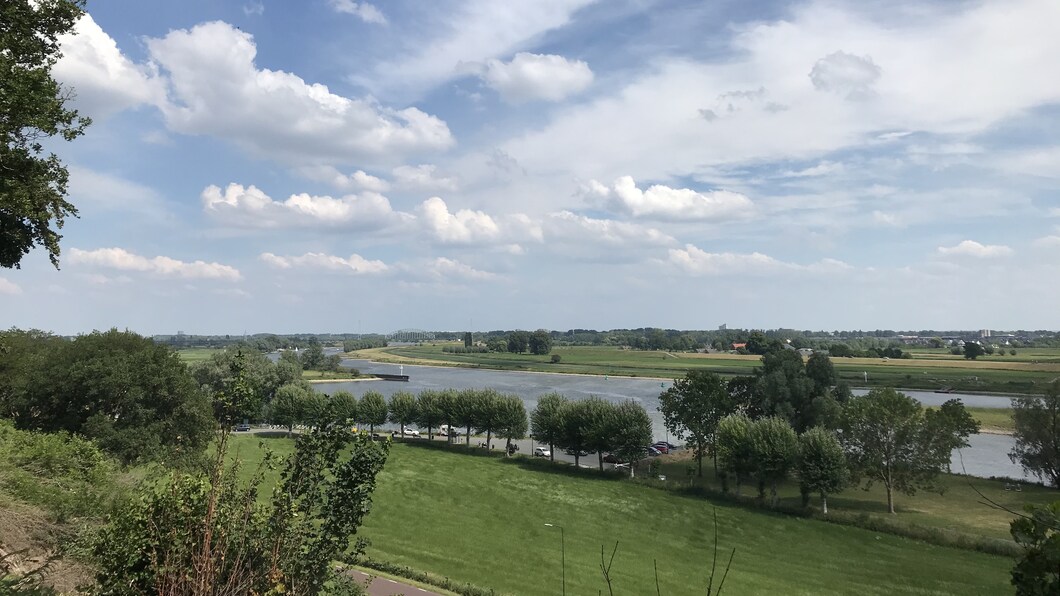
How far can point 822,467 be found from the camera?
43.6m

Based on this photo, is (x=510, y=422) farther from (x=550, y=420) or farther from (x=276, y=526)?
(x=276, y=526)

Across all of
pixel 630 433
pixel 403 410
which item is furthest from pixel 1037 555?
pixel 403 410

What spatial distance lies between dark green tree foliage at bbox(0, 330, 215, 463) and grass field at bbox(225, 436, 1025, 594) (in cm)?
1388

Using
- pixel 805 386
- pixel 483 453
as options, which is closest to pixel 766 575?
pixel 805 386

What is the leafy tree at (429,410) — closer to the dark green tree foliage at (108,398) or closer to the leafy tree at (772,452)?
the dark green tree foliage at (108,398)

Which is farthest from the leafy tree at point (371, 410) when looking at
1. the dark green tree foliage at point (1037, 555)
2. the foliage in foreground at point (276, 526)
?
the dark green tree foliage at point (1037, 555)

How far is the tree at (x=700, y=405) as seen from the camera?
56.9 m

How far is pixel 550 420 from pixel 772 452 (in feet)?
74.9

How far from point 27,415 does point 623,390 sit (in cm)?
9406

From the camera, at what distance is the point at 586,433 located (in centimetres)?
5659

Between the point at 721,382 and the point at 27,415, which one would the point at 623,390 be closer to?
the point at 721,382

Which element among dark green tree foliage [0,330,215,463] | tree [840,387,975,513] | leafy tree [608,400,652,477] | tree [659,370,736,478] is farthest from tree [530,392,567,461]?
dark green tree foliage [0,330,215,463]

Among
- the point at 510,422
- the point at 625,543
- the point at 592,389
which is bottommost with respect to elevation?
the point at 625,543

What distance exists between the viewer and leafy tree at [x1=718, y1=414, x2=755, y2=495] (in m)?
47.6
